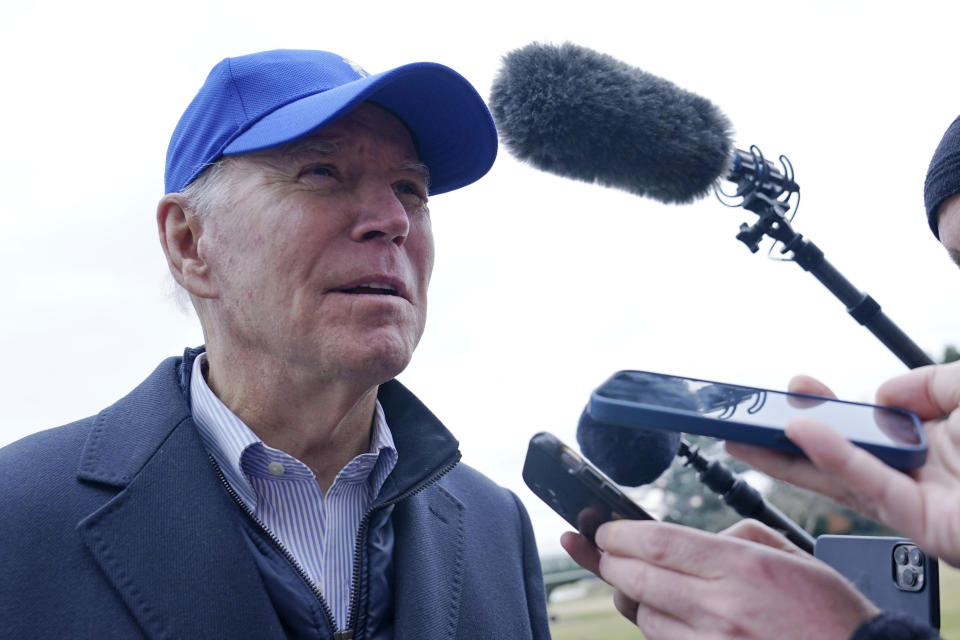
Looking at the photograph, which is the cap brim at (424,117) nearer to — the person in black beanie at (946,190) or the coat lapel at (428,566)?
the coat lapel at (428,566)

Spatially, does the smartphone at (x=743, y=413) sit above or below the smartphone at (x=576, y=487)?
above

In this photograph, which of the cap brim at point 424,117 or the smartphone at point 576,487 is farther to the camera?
the cap brim at point 424,117

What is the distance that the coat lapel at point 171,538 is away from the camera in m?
1.71

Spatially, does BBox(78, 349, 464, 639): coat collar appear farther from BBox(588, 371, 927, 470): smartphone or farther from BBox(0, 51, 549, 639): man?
BBox(588, 371, 927, 470): smartphone

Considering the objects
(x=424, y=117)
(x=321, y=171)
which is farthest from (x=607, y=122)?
(x=321, y=171)

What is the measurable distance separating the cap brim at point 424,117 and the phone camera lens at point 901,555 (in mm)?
1716

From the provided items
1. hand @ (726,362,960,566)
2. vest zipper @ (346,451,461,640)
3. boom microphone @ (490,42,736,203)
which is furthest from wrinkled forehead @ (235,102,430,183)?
hand @ (726,362,960,566)

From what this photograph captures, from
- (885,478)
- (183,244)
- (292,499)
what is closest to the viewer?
(885,478)

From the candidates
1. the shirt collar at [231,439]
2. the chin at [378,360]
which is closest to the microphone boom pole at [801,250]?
the chin at [378,360]

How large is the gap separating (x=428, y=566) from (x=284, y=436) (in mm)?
554

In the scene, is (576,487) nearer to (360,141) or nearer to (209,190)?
(360,141)

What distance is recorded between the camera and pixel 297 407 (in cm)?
223

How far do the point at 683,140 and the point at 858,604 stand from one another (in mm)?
1229

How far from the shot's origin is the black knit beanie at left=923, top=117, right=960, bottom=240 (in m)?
2.20
